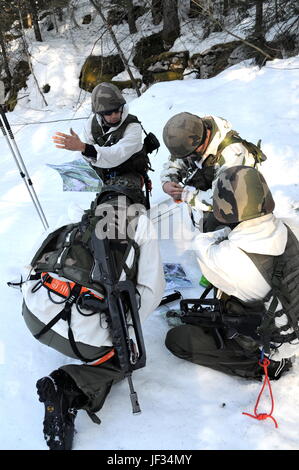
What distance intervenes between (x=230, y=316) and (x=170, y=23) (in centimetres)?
1157

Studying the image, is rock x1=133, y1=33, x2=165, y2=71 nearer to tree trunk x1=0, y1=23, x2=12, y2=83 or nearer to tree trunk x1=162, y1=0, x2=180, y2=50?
tree trunk x1=162, y1=0, x2=180, y2=50

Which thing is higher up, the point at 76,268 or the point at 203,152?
the point at 203,152

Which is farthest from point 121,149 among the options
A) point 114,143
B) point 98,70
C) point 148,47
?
point 98,70

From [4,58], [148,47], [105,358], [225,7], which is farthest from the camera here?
[4,58]

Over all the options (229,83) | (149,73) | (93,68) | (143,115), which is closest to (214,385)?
(143,115)

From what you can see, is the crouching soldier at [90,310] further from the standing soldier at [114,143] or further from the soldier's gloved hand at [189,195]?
the soldier's gloved hand at [189,195]

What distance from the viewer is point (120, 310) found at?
2059 millimetres

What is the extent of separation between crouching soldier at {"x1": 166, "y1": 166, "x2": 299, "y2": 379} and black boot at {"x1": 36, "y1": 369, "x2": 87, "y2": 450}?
100cm

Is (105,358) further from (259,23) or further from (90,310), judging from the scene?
(259,23)

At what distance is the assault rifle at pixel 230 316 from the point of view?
2.06 meters

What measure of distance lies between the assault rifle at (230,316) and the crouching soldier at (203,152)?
96 cm

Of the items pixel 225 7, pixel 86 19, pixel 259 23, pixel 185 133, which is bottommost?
pixel 185 133

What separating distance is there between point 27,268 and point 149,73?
1007 centimetres

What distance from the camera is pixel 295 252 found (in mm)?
2010
